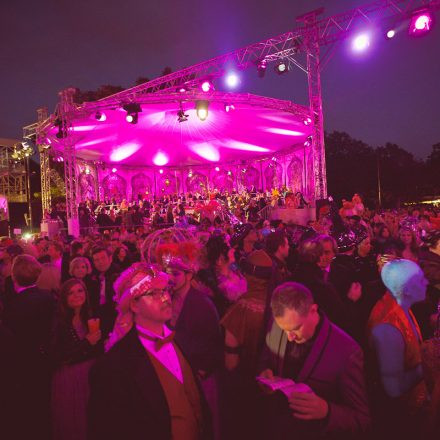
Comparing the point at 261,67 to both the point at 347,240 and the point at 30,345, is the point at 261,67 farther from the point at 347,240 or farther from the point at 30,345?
the point at 30,345

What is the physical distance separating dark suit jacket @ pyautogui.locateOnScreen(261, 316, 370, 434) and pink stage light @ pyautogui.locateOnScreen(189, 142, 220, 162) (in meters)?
21.2

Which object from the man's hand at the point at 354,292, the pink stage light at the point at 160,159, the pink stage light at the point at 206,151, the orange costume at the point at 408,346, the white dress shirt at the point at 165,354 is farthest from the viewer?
the pink stage light at the point at 160,159

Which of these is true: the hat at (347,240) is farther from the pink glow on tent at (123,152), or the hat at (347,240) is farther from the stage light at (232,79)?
the pink glow on tent at (123,152)

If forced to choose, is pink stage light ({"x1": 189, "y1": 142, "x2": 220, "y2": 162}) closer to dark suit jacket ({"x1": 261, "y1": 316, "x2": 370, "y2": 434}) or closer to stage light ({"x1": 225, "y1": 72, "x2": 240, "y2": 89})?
stage light ({"x1": 225, "y1": 72, "x2": 240, "y2": 89})

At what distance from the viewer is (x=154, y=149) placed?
2289 centimetres

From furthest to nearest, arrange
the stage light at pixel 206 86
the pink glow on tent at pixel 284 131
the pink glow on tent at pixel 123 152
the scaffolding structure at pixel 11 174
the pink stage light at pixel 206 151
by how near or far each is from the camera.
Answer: the scaffolding structure at pixel 11 174, the pink stage light at pixel 206 151, the pink glow on tent at pixel 123 152, the pink glow on tent at pixel 284 131, the stage light at pixel 206 86

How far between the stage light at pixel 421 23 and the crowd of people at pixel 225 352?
782cm

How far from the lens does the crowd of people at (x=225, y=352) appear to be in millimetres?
1604

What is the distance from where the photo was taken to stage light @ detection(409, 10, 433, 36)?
9.18 meters

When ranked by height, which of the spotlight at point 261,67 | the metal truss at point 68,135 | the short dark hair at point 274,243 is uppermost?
the spotlight at point 261,67

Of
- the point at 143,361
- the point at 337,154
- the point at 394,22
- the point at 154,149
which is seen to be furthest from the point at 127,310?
the point at 337,154

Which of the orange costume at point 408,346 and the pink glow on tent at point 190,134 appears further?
the pink glow on tent at point 190,134

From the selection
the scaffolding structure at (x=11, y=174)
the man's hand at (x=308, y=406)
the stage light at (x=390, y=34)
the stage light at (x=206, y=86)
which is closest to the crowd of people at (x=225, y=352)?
the man's hand at (x=308, y=406)

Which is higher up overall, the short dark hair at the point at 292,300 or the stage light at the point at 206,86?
the stage light at the point at 206,86
